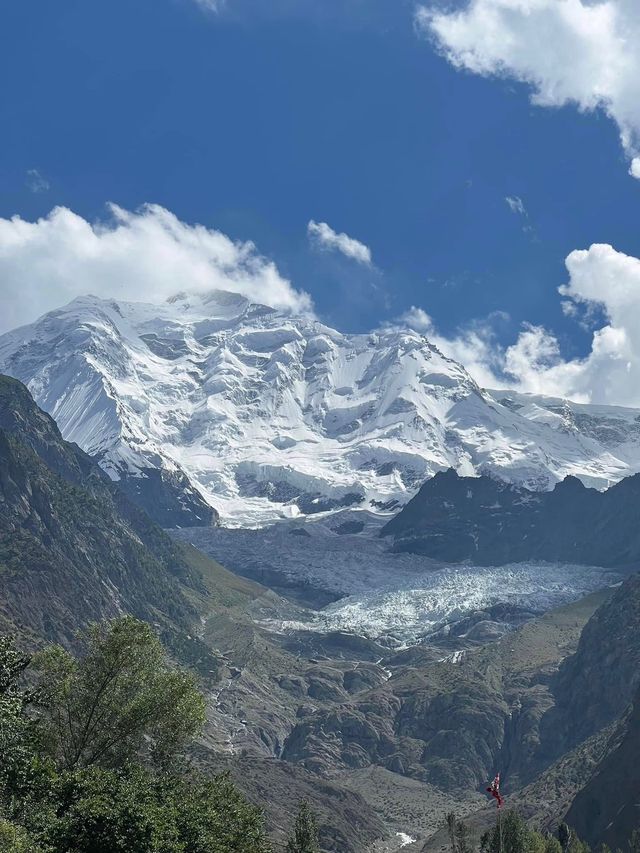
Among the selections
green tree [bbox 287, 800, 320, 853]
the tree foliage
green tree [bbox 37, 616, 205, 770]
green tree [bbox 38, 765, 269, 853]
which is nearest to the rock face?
green tree [bbox 287, 800, 320, 853]

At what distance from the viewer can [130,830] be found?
60.4 m

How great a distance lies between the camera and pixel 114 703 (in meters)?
81.3

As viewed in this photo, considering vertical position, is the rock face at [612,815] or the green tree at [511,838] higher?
the rock face at [612,815]

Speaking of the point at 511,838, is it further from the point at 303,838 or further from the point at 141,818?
Answer: the point at 141,818

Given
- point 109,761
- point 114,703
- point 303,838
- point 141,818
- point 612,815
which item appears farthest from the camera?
point 612,815

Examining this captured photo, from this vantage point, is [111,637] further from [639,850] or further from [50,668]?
[639,850]

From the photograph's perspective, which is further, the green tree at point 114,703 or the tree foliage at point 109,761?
the green tree at point 114,703

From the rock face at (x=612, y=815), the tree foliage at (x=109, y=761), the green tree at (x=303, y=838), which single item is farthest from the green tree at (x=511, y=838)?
the tree foliage at (x=109, y=761)

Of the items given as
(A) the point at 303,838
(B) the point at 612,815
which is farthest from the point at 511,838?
(B) the point at 612,815

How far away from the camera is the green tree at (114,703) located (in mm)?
81188

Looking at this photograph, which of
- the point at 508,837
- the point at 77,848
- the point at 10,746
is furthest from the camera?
the point at 508,837

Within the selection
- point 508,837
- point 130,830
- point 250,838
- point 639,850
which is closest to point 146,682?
point 250,838

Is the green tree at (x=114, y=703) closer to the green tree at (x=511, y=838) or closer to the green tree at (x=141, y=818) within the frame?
the green tree at (x=141, y=818)

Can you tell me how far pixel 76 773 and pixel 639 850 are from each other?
358ft
